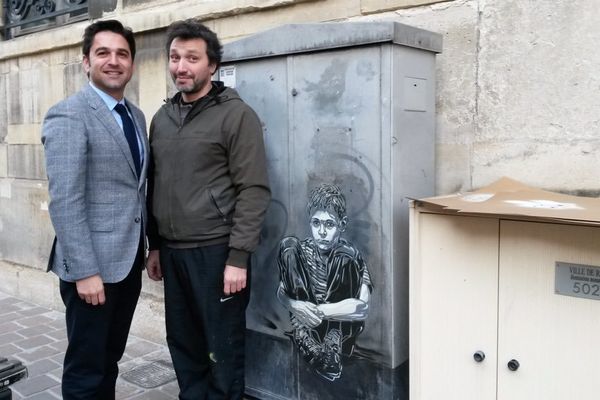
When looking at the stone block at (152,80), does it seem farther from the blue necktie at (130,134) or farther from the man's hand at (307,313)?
the man's hand at (307,313)

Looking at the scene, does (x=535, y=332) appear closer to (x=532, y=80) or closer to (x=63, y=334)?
(x=532, y=80)

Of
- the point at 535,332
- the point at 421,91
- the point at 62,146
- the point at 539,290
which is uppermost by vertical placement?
the point at 421,91

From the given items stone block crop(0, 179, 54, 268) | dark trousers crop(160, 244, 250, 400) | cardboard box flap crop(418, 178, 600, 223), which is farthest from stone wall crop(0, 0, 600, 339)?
stone block crop(0, 179, 54, 268)

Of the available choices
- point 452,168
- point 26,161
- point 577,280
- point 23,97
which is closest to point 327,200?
point 452,168

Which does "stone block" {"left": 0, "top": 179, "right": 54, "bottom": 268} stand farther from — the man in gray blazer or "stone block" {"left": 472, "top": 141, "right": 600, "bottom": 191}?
"stone block" {"left": 472, "top": 141, "right": 600, "bottom": 191}

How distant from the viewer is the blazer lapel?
2760 millimetres

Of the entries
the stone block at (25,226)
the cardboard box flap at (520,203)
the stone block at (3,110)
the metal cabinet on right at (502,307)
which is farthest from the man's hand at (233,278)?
the stone block at (3,110)

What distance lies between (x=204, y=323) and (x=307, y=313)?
0.52m

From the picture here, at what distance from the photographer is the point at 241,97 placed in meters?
3.16

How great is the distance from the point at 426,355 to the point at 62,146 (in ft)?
6.15

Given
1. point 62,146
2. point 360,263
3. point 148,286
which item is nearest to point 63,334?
point 148,286

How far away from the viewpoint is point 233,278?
2.75 meters

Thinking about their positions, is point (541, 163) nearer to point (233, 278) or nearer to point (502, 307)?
point (502, 307)

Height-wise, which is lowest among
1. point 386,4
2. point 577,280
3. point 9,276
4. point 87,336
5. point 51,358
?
point 51,358
